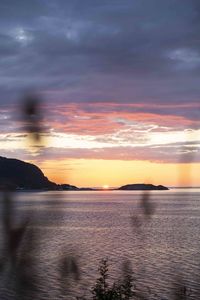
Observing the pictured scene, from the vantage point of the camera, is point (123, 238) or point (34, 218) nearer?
point (34, 218)

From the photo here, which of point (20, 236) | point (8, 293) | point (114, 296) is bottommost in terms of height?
point (8, 293)

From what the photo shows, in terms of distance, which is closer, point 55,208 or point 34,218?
point 34,218

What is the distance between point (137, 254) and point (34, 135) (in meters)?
75.7

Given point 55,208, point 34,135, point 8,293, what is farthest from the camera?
point 8,293

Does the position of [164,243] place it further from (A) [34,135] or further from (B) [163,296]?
(A) [34,135]

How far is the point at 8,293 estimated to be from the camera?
48.8 metres

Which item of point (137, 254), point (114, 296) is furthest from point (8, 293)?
point (114, 296)

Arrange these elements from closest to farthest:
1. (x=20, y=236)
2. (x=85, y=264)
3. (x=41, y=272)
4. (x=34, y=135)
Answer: (x=34, y=135)
(x=20, y=236)
(x=41, y=272)
(x=85, y=264)

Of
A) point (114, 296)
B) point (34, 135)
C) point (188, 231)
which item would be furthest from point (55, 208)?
point (188, 231)

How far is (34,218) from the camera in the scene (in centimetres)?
244

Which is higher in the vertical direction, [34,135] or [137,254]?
[34,135]

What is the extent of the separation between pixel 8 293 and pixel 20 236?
4929cm

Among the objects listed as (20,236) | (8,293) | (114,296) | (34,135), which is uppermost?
(34,135)

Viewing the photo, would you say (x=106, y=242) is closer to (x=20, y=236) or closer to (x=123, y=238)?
(x=123, y=238)
